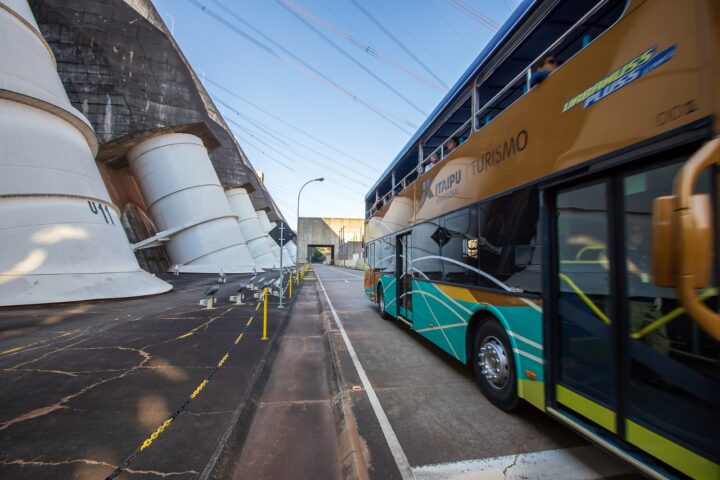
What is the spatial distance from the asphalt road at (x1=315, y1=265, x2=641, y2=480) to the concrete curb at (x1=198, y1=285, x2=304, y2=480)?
118 centimetres

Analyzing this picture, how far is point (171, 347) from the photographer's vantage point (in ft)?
21.1

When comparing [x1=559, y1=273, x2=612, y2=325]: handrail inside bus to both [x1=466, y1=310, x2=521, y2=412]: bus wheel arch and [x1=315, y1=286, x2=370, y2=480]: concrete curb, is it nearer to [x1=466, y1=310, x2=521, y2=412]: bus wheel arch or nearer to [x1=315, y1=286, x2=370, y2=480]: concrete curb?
[x1=466, y1=310, x2=521, y2=412]: bus wheel arch

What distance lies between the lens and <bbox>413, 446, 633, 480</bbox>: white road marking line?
2.77m

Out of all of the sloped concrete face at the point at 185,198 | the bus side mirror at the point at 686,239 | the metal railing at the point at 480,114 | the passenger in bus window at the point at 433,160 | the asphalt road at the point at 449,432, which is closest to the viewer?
the bus side mirror at the point at 686,239

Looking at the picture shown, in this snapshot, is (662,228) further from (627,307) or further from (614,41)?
(614,41)

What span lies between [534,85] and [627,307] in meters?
2.43

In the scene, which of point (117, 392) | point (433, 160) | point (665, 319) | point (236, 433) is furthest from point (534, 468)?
point (433, 160)

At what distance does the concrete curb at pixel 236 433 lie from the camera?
9.02ft

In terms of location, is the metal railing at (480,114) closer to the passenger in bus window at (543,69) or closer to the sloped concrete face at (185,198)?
the passenger in bus window at (543,69)

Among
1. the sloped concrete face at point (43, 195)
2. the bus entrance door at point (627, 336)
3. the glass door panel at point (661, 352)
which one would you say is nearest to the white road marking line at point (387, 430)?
the bus entrance door at point (627, 336)

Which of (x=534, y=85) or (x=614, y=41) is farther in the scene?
(x=534, y=85)

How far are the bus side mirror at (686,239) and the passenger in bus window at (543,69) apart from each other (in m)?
2.42

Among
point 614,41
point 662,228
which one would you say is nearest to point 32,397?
point 662,228

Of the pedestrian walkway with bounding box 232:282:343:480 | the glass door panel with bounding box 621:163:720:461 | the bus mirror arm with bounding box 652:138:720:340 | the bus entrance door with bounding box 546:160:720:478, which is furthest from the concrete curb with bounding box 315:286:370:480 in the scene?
the bus mirror arm with bounding box 652:138:720:340
